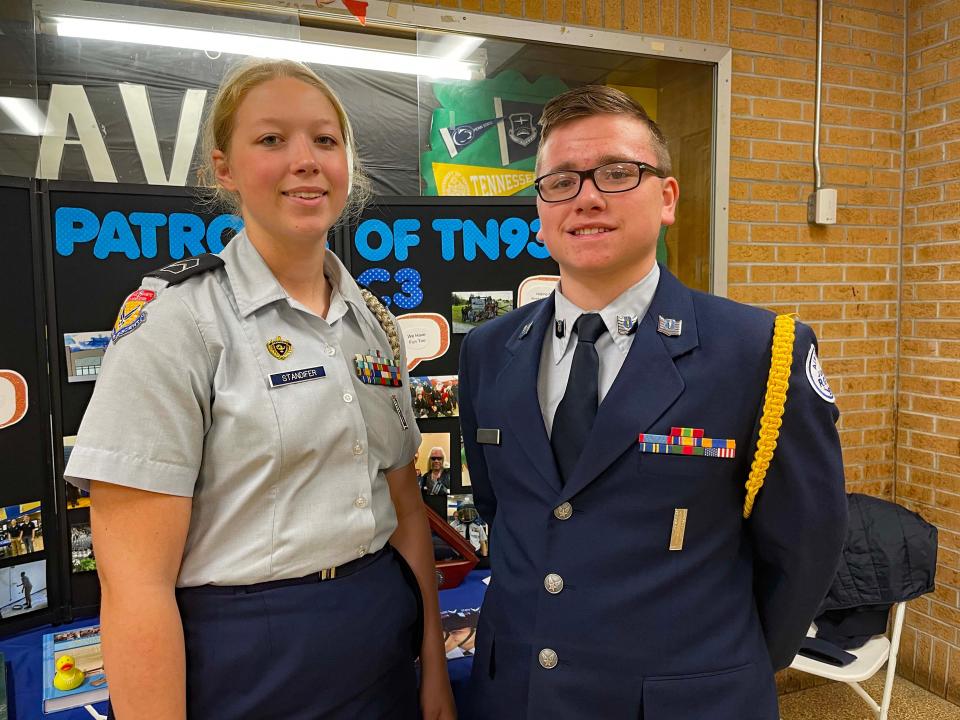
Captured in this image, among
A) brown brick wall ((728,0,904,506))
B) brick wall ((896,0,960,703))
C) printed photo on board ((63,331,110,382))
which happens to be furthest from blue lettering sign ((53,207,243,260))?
brick wall ((896,0,960,703))

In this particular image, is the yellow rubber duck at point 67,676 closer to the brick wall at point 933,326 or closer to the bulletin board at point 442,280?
the bulletin board at point 442,280

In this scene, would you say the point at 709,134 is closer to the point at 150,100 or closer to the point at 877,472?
the point at 877,472

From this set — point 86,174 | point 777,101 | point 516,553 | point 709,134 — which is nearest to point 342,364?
point 516,553

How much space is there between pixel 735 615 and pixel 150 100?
241 centimetres

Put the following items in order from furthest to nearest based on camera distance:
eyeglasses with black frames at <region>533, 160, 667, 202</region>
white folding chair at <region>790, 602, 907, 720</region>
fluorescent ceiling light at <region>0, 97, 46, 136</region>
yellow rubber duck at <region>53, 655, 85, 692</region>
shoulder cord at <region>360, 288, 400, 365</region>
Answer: white folding chair at <region>790, 602, 907, 720</region>, fluorescent ceiling light at <region>0, 97, 46, 136</region>, yellow rubber duck at <region>53, 655, 85, 692</region>, shoulder cord at <region>360, 288, 400, 365</region>, eyeglasses with black frames at <region>533, 160, 667, 202</region>

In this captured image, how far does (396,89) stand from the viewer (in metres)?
2.77

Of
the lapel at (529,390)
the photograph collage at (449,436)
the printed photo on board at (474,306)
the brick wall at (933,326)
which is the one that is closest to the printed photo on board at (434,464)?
the photograph collage at (449,436)

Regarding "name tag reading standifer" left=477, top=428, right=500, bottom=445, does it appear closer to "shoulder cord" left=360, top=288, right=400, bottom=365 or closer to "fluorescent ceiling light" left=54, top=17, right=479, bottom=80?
"shoulder cord" left=360, top=288, right=400, bottom=365

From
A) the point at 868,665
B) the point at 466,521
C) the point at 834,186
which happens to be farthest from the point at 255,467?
the point at 834,186

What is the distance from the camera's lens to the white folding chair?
8.70 feet

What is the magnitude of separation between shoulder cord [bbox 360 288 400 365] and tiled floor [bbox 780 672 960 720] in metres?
2.86

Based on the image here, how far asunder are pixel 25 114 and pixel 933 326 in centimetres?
393

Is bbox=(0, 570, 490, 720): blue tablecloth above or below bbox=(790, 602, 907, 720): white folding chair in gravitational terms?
above

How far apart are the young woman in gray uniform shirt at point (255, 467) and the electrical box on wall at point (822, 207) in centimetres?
268
